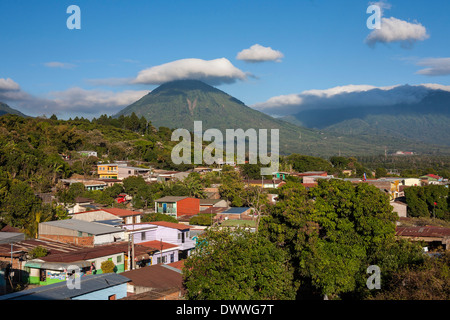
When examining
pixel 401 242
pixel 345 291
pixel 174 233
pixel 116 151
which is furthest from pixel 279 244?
pixel 116 151

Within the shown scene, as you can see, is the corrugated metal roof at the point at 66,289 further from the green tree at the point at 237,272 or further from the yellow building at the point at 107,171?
the yellow building at the point at 107,171

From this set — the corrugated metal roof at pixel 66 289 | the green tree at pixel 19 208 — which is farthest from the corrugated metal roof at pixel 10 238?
the corrugated metal roof at pixel 66 289

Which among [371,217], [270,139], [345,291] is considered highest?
[270,139]

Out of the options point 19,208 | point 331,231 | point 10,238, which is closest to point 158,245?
point 10,238
